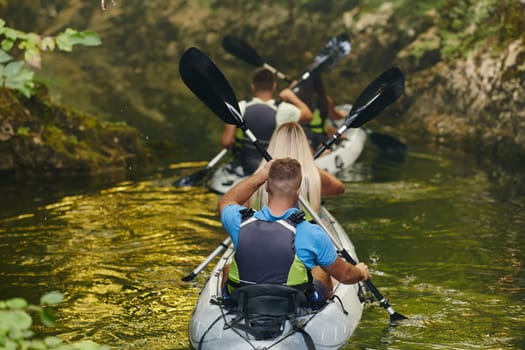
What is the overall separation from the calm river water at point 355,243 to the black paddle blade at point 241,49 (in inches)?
63.7

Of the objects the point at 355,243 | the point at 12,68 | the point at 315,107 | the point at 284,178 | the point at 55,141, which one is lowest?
the point at 355,243

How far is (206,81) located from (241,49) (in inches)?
237

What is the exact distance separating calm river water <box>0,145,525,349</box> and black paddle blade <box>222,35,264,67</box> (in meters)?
1.62

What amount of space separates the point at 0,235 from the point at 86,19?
14708 millimetres

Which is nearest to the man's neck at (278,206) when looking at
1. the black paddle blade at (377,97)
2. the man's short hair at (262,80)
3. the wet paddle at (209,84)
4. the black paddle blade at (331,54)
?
the wet paddle at (209,84)

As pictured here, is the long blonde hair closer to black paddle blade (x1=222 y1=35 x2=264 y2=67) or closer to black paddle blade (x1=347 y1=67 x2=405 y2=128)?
black paddle blade (x1=347 y1=67 x2=405 y2=128)

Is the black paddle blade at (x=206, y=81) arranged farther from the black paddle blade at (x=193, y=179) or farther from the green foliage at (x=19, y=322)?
the black paddle blade at (x=193, y=179)

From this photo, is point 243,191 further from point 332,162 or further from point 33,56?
point 332,162

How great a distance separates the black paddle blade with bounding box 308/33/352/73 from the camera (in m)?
12.4

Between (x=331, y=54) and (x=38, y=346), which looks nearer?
(x=38, y=346)

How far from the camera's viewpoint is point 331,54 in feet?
41.8

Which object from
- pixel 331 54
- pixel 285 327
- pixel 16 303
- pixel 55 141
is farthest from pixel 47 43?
pixel 331 54

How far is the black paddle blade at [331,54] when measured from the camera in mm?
→ 12445

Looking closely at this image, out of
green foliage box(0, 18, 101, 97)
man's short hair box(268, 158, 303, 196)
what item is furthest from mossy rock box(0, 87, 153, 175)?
green foliage box(0, 18, 101, 97)
